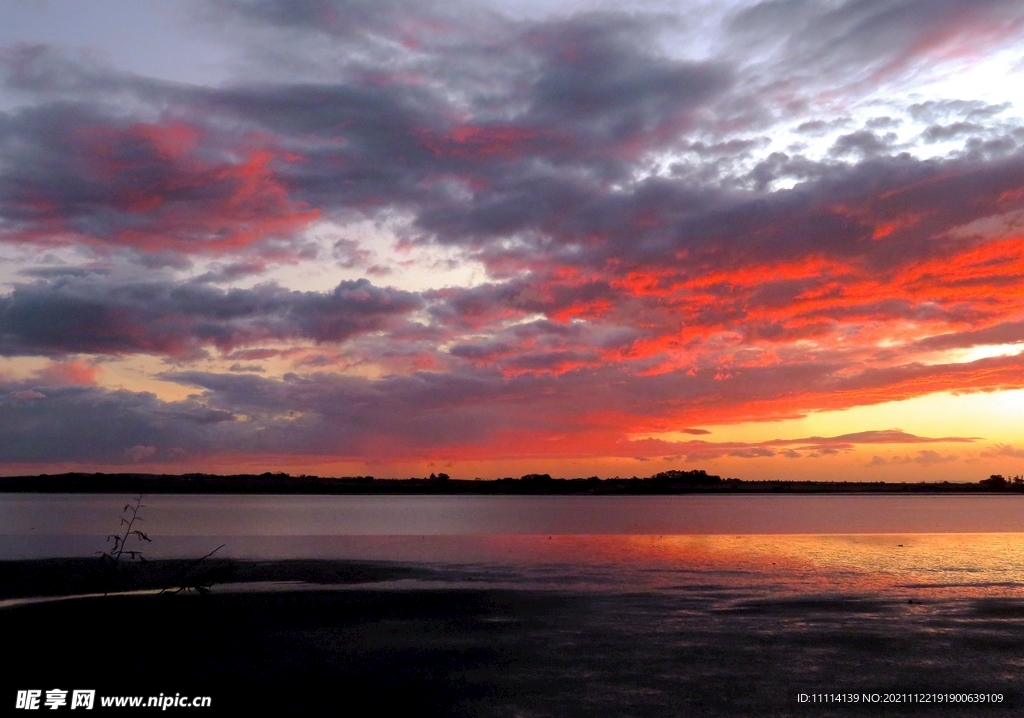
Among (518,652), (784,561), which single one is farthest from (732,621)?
(784,561)

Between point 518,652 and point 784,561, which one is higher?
point 784,561

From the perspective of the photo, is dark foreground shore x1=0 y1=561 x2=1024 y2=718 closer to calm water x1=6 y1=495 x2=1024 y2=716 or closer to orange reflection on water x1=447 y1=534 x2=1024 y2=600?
calm water x1=6 y1=495 x2=1024 y2=716

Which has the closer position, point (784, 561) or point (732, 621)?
point (732, 621)

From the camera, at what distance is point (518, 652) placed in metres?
20.8

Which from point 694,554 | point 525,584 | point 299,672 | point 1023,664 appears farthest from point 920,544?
point 299,672

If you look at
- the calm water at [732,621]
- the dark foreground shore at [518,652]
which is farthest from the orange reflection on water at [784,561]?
the dark foreground shore at [518,652]

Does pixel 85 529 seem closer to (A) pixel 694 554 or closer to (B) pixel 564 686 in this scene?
(A) pixel 694 554

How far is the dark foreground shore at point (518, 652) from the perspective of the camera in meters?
16.6

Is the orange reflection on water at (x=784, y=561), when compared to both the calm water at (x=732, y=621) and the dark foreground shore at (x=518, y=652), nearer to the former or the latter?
the calm water at (x=732, y=621)

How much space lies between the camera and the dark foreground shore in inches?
654

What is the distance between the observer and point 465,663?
773 inches

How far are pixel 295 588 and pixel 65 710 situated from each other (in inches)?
636

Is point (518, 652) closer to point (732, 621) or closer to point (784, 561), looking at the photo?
point (732, 621)

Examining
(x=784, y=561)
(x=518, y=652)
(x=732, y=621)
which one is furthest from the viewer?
(x=784, y=561)
